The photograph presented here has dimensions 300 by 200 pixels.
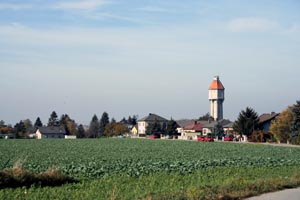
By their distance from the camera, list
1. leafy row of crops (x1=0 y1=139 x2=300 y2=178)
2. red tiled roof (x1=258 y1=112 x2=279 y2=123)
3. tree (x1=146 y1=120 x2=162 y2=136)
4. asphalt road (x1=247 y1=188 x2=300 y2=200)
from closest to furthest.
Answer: asphalt road (x1=247 y1=188 x2=300 y2=200), leafy row of crops (x1=0 y1=139 x2=300 y2=178), red tiled roof (x1=258 y1=112 x2=279 y2=123), tree (x1=146 y1=120 x2=162 y2=136)

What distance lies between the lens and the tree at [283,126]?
87.1 metres

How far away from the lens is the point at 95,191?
16.2 m

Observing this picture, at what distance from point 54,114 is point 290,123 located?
11865 cm

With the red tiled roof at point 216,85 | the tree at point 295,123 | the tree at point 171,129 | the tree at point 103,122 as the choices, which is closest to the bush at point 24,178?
the tree at point 295,123

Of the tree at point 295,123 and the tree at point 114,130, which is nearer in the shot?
the tree at point 295,123

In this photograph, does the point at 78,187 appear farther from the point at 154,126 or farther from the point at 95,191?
the point at 154,126

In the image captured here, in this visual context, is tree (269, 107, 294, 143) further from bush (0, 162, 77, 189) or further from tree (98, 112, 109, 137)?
tree (98, 112, 109, 137)

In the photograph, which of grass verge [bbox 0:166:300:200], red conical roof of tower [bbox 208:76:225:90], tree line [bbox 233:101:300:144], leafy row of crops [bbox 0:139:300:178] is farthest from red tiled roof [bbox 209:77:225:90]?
grass verge [bbox 0:166:300:200]

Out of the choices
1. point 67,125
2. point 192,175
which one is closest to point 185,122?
point 67,125

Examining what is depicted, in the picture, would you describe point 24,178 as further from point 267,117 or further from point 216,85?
point 216,85

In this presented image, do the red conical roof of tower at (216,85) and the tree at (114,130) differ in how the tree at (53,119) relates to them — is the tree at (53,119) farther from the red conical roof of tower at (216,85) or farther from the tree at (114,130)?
the red conical roof of tower at (216,85)

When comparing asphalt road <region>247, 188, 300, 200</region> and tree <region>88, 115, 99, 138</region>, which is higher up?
tree <region>88, 115, 99, 138</region>

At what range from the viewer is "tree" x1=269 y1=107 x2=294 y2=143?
8712cm

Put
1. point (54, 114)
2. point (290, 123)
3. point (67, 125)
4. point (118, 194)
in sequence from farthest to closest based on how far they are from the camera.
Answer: point (54, 114) → point (67, 125) → point (290, 123) → point (118, 194)
